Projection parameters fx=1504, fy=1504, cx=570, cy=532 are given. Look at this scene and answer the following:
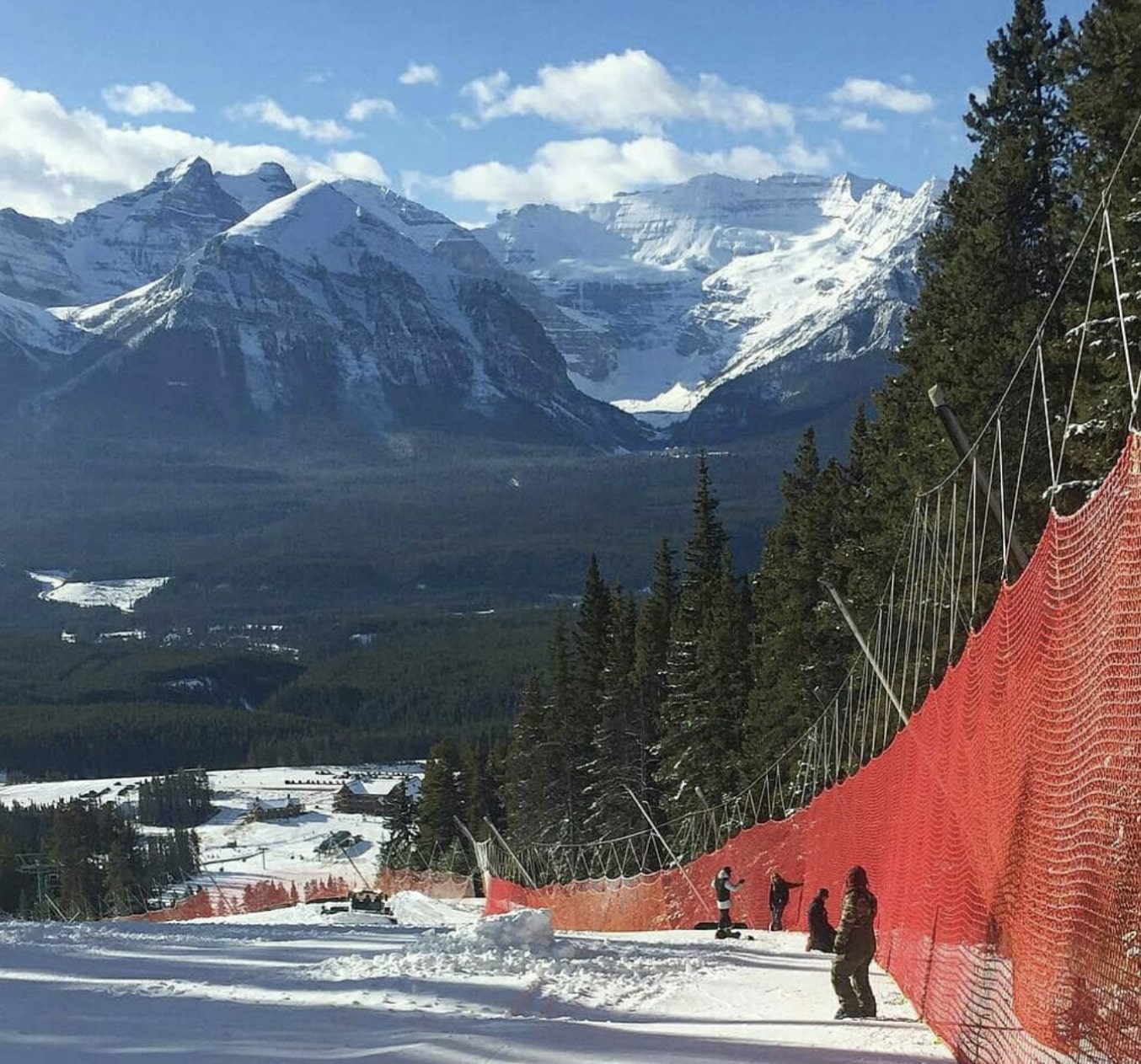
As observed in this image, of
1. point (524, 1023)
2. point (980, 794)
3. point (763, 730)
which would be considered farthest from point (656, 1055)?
point (763, 730)

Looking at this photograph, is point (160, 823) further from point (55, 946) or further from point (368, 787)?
point (55, 946)

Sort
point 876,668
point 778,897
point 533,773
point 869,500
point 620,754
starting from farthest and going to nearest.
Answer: point 533,773 → point 620,754 → point 869,500 → point 778,897 → point 876,668

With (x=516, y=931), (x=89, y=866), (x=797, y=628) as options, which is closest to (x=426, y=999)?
(x=516, y=931)

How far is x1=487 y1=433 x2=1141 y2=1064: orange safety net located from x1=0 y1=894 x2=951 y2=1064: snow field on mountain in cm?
76

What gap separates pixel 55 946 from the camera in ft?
57.8

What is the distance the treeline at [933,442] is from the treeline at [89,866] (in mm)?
44649

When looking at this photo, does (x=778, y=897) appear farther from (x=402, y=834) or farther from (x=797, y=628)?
(x=402, y=834)

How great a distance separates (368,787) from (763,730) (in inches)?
4820

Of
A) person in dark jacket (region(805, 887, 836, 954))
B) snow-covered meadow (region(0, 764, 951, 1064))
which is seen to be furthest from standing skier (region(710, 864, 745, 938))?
person in dark jacket (region(805, 887, 836, 954))

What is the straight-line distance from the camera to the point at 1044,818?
9641 mm

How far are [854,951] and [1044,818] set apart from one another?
8.98 feet

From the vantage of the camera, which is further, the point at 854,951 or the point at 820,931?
the point at 820,931

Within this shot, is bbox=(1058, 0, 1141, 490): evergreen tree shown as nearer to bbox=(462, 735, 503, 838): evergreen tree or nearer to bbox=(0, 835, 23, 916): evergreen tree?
bbox=(462, 735, 503, 838): evergreen tree

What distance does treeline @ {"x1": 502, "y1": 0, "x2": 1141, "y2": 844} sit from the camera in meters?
19.5
